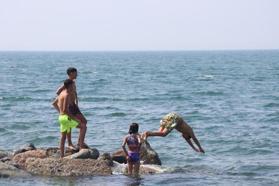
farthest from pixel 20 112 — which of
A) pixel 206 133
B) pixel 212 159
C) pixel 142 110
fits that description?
pixel 212 159

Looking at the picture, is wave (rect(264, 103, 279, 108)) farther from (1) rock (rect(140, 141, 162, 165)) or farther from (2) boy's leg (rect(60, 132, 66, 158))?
(2) boy's leg (rect(60, 132, 66, 158))

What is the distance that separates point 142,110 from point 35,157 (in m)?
18.1

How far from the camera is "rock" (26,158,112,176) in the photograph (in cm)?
1407

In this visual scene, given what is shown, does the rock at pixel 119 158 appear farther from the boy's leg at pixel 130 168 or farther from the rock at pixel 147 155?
the boy's leg at pixel 130 168

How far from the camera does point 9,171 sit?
13984mm

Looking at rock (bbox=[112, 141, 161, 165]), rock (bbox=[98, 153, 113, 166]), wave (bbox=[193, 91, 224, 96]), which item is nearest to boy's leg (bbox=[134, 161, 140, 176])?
rock (bbox=[98, 153, 113, 166])

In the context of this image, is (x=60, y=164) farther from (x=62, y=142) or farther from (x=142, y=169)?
(x=142, y=169)

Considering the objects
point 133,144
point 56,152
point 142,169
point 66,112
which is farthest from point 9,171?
point 142,169

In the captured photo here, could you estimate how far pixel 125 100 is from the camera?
39.5m

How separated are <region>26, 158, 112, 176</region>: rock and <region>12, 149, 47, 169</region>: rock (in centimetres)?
40

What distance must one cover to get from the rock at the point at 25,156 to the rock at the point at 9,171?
1.83ft

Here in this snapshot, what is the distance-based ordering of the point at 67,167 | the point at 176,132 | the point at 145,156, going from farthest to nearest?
the point at 176,132, the point at 145,156, the point at 67,167

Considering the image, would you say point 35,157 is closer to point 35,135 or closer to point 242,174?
point 242,174

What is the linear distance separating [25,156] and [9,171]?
45.5 inches
